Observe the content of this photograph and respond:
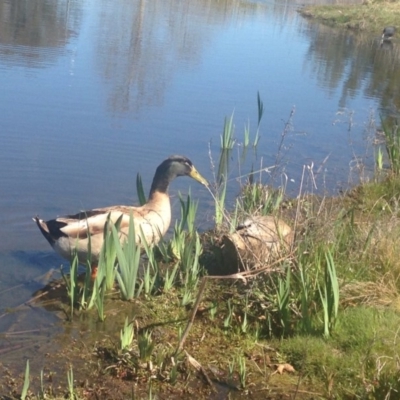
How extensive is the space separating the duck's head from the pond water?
1008 mm

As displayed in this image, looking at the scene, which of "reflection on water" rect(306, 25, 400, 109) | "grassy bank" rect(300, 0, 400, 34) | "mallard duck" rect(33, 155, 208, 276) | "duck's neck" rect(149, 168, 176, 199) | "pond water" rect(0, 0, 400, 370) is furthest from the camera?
"grassy bank" rect(300, 0, 400, 34)

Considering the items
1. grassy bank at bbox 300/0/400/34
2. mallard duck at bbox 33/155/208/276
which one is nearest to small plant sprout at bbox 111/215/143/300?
mallard duck at bbox 33/155/208/276

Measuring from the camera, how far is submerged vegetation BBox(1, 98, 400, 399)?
4.60m

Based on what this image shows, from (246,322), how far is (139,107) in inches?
341

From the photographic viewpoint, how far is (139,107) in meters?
13.5

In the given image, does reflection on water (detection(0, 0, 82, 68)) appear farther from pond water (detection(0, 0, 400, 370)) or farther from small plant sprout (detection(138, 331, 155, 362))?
small plant sprout (detection(138, 331, 155, 362))

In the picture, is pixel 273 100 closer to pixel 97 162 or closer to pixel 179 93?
pixel 179 93

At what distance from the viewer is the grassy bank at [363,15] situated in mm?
44344

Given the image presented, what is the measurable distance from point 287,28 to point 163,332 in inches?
1296

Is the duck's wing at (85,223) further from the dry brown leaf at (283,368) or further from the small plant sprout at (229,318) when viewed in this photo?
the dry brown leaf at (283,368)

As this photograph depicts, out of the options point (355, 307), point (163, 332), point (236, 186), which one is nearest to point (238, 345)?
point (163, 332)

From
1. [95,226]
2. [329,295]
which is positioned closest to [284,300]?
[329,295]

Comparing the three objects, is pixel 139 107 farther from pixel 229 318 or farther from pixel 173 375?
pixel 173 375

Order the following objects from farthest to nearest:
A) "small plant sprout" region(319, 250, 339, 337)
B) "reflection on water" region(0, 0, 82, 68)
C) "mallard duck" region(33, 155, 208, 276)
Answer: "reflection on water" region(0, 0, 82, 68) < "mallard duck" region(33, 155, 208, 276) < "small plant sprout" region(319, 250, 339, 337)
